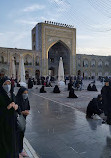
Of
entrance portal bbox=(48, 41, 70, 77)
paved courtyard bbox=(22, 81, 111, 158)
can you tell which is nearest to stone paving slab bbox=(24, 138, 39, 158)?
paved courtyard bbox=(22, 81, 111, 158)

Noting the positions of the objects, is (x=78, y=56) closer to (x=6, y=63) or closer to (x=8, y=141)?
(x=6, y=63)

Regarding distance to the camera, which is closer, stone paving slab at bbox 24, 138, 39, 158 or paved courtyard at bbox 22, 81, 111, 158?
stone paving slab at bbox 24, 138, 39, 158

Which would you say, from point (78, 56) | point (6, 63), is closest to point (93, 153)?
point (6, 63)

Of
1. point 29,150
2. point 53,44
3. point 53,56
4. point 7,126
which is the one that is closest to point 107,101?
point 29,150

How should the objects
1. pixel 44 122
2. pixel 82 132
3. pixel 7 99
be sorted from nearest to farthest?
pixel 7 99 < pixel 82 132 < pixel 44 122

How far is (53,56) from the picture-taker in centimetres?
3394

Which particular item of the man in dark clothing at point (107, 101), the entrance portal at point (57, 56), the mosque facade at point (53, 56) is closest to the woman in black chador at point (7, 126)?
the man in dark clothing at point (107, 101)

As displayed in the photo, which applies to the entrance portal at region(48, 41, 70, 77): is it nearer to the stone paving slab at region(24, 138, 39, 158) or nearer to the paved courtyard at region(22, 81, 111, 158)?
the paved courtyard at region(22, 81, 111, 158)

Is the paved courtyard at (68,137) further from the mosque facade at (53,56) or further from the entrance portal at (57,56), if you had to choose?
the entrance portal at (57,56)

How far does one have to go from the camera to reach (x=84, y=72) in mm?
34625

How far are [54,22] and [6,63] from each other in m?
12.0

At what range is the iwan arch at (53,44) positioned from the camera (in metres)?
28.0

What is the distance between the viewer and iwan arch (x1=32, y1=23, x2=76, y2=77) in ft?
91.8

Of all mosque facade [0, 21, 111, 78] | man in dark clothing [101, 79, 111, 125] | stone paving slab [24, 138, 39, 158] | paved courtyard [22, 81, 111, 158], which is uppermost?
mosque facade [0, 21, 111, 78]
